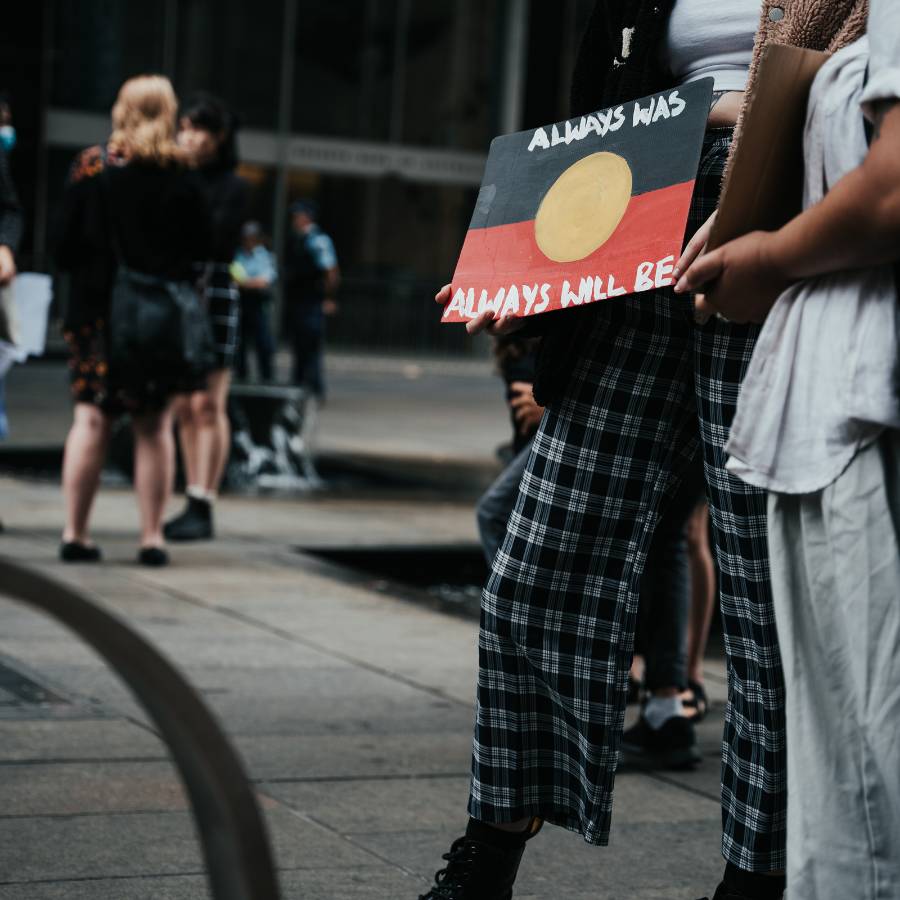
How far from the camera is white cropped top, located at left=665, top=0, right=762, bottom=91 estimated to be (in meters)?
2.69

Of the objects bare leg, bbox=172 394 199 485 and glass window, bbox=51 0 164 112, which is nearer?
bare leg, bbox=172 394 199 485

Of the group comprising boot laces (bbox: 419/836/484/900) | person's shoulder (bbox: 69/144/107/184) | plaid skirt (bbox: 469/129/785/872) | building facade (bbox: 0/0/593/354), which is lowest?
boot laces (bbox: 419/836/484/900)

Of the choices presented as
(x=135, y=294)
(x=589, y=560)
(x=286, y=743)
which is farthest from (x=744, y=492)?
(x=135, y=294)

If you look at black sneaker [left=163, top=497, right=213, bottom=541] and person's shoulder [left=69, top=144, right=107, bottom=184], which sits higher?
person's shoulder [left=69, top=144, right=107, bottom=184]

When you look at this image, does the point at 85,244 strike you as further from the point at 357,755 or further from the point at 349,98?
the point at 349,98

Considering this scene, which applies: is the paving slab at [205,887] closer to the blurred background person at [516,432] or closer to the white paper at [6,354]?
the blurred background person at [516,432]

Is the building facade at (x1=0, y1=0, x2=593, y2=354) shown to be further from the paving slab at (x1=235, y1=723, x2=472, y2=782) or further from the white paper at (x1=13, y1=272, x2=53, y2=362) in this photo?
the paving slab at (x1=235, y1=723, x2=472, y2=782)

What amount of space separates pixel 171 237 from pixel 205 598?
155 cm

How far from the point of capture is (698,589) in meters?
4.76

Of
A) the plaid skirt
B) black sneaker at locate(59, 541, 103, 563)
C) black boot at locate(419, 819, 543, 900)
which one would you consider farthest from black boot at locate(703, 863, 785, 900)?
black sneaker at locate(59, 541, 103, 563)

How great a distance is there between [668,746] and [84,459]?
3.30 meters

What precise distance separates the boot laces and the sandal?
1.62 m

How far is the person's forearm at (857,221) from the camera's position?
197cm

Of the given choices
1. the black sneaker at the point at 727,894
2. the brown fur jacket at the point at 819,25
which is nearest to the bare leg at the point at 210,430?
the black sneaker at the point at 727,894
